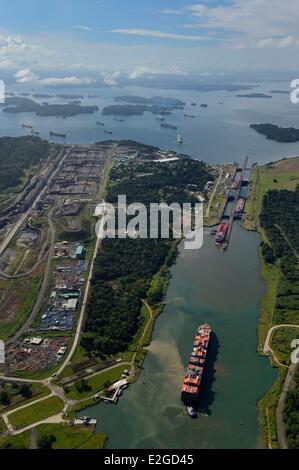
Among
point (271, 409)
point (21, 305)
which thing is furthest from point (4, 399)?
point (271, 409)

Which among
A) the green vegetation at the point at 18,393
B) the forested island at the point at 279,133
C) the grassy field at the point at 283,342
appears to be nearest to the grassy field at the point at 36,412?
the green vegetation at the point at 18,393

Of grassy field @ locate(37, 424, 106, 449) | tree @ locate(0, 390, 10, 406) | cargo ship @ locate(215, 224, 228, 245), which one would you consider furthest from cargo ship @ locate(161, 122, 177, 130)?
grassy field @ locate(37, 424, 106, 449)

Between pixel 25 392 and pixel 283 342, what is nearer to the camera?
pixel 25 392

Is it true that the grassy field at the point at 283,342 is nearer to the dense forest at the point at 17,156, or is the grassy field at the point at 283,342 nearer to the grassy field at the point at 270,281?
the grassy field at the point at 270,281

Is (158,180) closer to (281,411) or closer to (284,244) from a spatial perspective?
(284,244)
